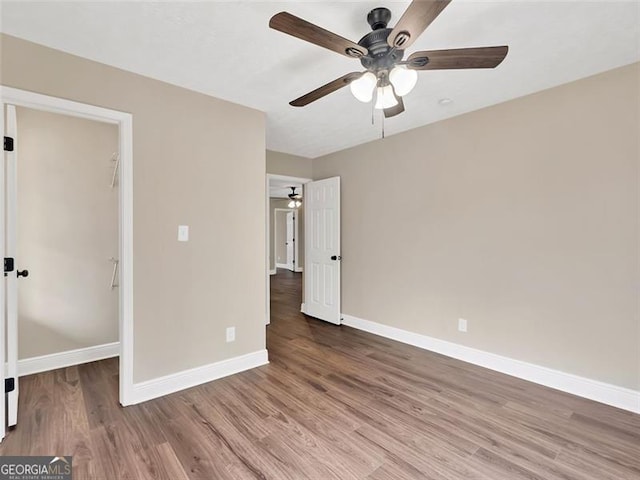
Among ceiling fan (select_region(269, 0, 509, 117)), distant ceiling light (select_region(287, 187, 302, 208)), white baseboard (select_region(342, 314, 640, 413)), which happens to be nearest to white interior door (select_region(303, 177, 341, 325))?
white baseboard (select_region(342, 314, 640, 413))

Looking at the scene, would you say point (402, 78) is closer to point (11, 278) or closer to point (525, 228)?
point (525, 228)

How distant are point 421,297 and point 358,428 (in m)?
1.83

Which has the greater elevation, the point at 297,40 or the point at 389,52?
the point at 297,40

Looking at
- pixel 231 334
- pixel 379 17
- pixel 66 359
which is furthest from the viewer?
pixel 66 359

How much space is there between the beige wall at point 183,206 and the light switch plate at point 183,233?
43 millimetres

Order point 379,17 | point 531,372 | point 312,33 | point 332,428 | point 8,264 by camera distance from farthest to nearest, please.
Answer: point 531,372
point 332,428
point 8,264
point 379,17
point 312,33

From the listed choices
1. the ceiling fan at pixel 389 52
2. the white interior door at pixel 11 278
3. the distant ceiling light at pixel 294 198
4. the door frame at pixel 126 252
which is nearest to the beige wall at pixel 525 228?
the ceiling fan at pixel 389 52

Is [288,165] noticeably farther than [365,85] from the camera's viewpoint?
Yes

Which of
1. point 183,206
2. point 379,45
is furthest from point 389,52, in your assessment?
point 183,206

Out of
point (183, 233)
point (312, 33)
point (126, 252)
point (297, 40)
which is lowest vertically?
point (126, 252)

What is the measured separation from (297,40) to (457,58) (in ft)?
3.25

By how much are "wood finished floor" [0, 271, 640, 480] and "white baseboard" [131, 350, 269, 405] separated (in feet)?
0.24

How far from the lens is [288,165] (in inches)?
182

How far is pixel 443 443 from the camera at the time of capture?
1899mm
